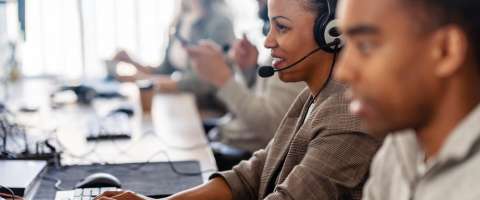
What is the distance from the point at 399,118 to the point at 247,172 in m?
0.67

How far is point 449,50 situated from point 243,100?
135 centimetres

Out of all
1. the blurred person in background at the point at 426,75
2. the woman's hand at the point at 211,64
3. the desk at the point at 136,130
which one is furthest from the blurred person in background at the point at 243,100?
the blurred person in background at the point at 426,75

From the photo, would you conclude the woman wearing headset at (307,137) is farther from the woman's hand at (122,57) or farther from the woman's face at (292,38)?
the woman's hand at (122,57)

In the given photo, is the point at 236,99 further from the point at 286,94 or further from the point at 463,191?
the point at 463,191

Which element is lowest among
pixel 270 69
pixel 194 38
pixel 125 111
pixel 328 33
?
pixel 125 111

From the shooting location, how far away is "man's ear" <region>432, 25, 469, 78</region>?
26.1 inches

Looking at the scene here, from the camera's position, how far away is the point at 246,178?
1327 mm

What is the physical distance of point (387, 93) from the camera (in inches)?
27.0

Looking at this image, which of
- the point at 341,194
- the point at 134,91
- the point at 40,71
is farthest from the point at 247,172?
the point at 40,71

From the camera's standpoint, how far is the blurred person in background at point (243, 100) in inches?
73.5

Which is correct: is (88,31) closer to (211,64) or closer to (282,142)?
(211,64)

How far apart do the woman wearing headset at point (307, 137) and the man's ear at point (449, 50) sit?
416 mm

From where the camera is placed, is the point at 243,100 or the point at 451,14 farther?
the point at 243,100

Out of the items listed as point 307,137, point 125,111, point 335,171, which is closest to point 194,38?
point 125,111
